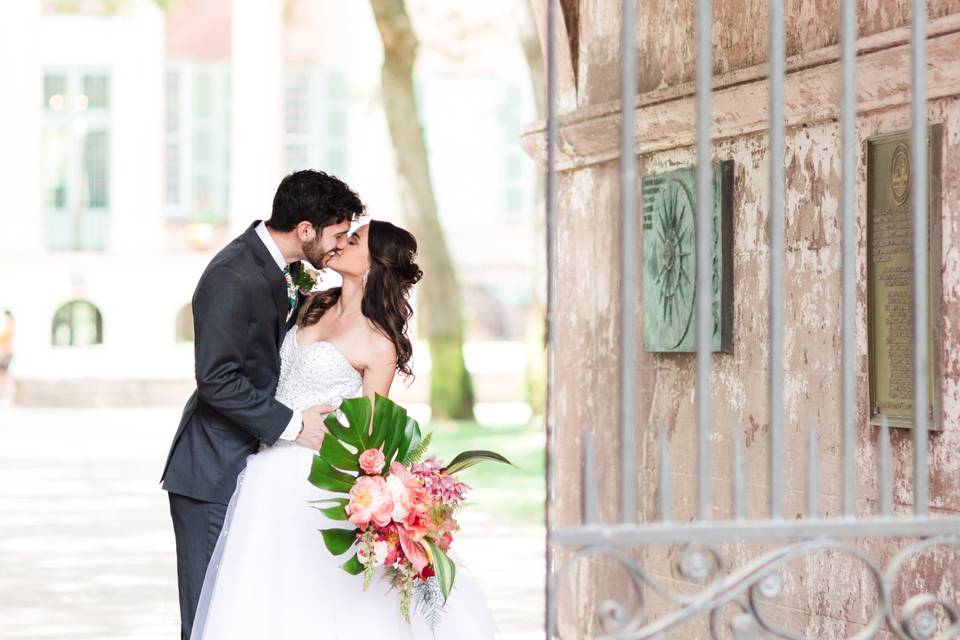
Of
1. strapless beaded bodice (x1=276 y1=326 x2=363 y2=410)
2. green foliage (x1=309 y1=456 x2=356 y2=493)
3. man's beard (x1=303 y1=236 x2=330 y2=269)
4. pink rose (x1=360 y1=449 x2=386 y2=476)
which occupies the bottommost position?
green foliage (x1=309 y1=456 x2=356 y2=493)

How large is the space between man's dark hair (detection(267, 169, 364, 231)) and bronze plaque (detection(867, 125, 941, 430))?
171cm

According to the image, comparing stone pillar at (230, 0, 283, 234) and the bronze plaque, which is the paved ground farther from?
stone pillar at (230, 0, 283, 234)

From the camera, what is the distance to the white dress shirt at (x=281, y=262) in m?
5.46

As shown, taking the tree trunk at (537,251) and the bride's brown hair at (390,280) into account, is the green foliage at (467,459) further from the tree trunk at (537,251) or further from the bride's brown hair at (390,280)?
the tree trunk at (537,251)

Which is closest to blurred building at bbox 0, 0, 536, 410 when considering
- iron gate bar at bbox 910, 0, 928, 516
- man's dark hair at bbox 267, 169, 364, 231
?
man's dark hair at bbox 267, 169, 364, 231

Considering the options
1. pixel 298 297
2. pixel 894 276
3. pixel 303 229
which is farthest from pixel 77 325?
pixel 894 276

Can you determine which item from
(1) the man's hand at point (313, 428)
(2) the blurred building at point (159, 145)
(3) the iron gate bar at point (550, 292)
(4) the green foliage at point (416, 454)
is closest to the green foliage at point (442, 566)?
(4) the green foliage at point (416, 454)

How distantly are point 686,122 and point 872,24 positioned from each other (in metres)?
1.18

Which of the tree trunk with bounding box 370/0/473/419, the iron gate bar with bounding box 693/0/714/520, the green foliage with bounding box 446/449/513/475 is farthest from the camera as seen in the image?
the tree trunk with bounding box 370/0/473/419

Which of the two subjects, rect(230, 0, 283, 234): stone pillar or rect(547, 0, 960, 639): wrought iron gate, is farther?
rect(230, 0, 283, 234): stone pillar

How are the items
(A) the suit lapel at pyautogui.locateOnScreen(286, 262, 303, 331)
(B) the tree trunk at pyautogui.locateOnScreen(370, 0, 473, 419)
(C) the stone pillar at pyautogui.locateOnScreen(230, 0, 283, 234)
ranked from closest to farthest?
(A) the suit lapel at pyautogui.locateOnScreen(286, 262, 303, 331), (B) the tree trunk at pyautogui.locateOnScreen(370, 0, 473, 419), (C) the stone pillar at pyautogui.locateOnScreen(230, 0, 283, 234)

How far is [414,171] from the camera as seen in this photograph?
74.2 ft

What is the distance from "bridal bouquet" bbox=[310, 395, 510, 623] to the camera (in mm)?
4738

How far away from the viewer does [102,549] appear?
475 inches
